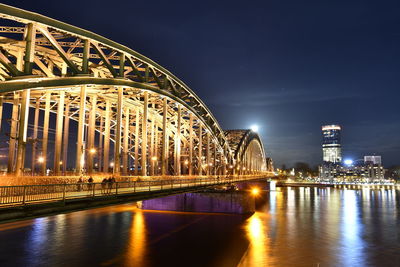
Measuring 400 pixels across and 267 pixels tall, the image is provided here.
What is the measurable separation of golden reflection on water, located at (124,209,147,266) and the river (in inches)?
3.0

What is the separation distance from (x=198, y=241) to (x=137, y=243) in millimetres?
6068

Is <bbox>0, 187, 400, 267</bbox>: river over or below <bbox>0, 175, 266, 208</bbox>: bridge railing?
below

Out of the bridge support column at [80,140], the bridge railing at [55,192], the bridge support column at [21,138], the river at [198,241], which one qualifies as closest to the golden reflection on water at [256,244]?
the river at [198,241]

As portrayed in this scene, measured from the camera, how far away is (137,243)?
107 feet

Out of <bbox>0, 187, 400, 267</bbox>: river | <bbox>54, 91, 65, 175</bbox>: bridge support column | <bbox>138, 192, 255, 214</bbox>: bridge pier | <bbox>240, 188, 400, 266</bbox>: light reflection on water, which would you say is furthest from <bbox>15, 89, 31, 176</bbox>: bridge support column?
<bbox>138, 192, 255, 214</bbox>: bridge pier

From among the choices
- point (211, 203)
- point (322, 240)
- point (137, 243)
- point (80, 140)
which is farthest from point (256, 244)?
point (80, 140)

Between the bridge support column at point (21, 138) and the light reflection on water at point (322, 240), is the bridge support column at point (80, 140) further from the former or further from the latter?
the light reflection on water at point (322, 240)

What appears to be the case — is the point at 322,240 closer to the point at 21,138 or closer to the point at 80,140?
the point at 80,140

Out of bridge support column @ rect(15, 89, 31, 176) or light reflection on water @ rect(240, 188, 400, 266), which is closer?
bridge support column @ rect(15, 89, 31, 176)

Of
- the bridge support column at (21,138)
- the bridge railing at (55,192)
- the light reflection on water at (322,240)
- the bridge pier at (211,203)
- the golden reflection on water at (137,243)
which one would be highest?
the bridge support column at (21,138)

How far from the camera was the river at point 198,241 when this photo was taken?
88.2 feet

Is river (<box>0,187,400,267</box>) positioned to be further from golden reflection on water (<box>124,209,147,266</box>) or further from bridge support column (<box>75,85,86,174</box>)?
bridge support column (<box>75,85,86,174</box>)

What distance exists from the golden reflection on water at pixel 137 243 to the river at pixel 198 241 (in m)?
0.08

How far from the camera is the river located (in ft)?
88.2
